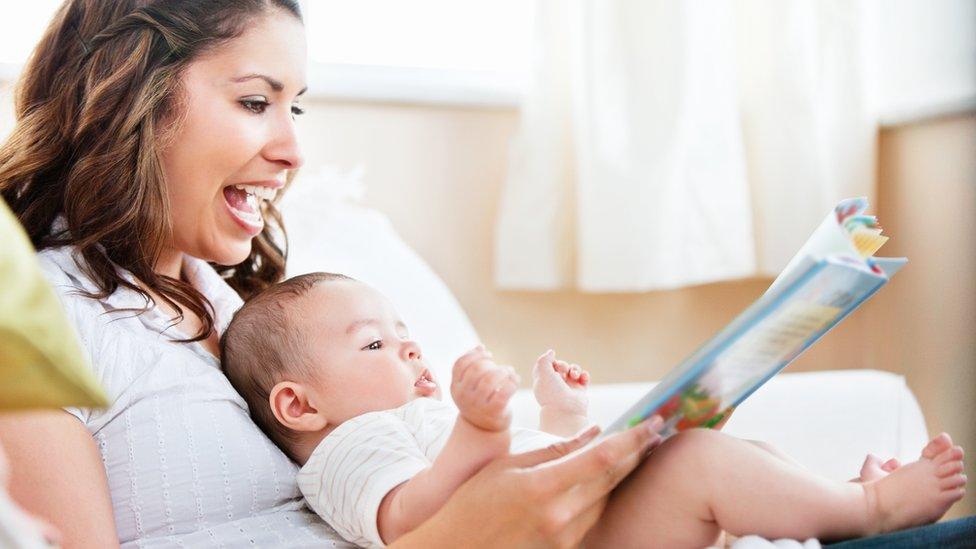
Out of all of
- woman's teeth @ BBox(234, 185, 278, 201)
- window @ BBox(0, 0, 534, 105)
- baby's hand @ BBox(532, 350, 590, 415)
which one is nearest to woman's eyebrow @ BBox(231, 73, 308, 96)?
woman's teeth @ BBox(234, 185, 278, 201)

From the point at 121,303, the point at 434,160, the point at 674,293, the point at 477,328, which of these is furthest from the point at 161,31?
the point at 674,293

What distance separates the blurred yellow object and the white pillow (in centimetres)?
102

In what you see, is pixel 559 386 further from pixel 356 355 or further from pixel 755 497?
pixel 755 497

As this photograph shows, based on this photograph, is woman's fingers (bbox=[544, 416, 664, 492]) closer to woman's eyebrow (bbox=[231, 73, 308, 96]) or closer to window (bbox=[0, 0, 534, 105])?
woman's eyebrow (bbox=[231, 73, 308, 96])

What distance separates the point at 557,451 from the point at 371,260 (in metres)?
0.84

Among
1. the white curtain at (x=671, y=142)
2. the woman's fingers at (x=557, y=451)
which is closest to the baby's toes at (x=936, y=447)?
the woman's fingers at (x=557, y=451)

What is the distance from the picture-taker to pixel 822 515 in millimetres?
821

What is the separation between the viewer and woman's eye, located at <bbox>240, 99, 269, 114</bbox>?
1115mm

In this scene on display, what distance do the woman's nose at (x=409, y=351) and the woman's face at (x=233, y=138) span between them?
24cm

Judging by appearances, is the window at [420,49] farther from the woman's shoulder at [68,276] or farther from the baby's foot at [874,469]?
the baby's foot at [874,469]

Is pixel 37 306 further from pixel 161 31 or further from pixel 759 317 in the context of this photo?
pixel 161 31

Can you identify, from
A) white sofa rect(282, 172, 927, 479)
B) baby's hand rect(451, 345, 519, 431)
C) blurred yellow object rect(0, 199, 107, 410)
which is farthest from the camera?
white sofa rect(282, 172, 927, 479)

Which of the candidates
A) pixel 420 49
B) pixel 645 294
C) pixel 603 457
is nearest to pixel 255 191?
pixel 603 457

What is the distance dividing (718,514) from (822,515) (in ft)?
0.28
